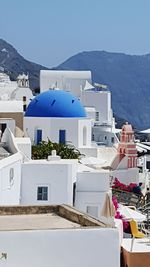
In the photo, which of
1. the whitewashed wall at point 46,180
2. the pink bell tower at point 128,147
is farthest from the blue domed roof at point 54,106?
the whitewashed wall at point 46,180

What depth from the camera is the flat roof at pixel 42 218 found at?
39.1 feet

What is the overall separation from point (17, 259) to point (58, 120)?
26653 mm

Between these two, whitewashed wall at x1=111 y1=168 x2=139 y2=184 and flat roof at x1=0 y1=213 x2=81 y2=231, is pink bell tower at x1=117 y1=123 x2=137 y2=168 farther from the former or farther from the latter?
flat roof at x1=0 y1=213 x2=81 y2=231

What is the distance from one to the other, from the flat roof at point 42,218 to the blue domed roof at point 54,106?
24.5 metres

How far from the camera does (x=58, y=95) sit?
125 feet

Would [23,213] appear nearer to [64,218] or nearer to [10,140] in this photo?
[64,218]

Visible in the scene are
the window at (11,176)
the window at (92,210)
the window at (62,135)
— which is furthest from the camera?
the window at (62,135)

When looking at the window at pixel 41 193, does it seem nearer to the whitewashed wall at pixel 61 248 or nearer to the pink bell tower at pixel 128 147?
the whitewashed wall at pixel 61 248

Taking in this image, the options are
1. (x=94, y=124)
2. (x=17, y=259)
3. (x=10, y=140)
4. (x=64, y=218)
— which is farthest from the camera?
(x=94, y=124)

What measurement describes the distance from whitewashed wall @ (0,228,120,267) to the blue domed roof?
86.3ft

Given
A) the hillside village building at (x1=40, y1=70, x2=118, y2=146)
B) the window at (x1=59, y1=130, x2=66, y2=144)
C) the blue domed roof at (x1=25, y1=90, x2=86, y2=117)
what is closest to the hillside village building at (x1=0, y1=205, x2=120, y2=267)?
the blue domed roof at (x1=25, y1=90, x2=86, y2=117)

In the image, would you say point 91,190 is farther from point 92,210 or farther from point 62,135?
point 62,135

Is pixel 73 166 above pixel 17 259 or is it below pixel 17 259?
above

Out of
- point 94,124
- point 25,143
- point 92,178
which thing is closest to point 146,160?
point 94,124
